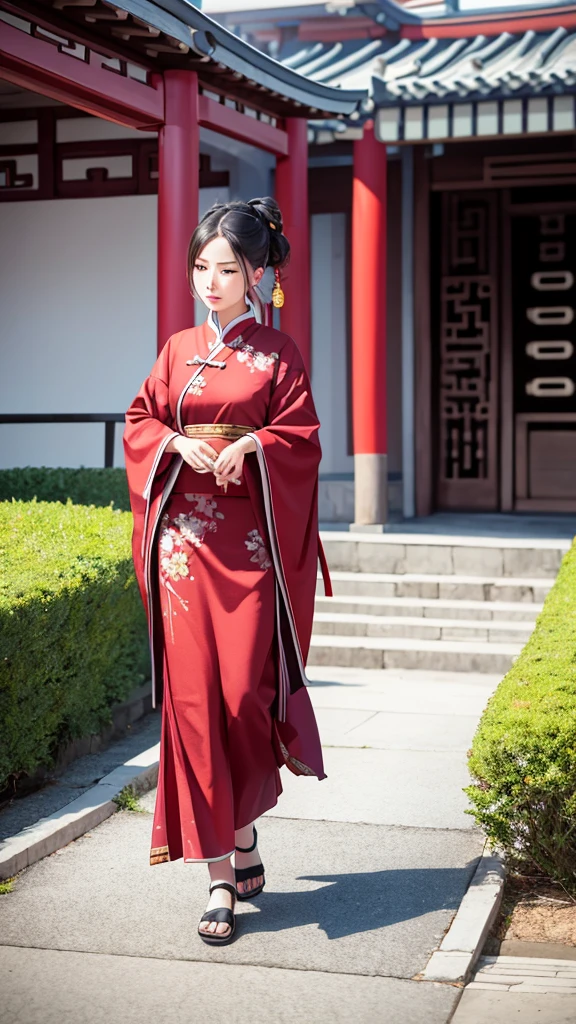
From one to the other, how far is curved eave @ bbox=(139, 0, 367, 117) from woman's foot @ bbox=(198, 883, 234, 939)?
14.4 feet

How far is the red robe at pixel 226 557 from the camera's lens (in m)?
3.63

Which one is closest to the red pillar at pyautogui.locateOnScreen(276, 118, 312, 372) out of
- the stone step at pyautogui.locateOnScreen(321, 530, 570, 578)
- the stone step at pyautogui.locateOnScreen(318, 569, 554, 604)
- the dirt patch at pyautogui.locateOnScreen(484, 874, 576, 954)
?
the stone step at pyautogui.locateOnScreen(321, 530, 570, 578)

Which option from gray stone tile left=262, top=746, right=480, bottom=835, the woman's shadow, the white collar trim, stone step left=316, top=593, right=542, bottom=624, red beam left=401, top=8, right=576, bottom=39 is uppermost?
red beam left=401, top=8, right=576, bottom=39

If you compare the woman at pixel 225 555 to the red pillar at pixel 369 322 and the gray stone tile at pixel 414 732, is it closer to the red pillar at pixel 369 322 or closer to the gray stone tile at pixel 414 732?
the gray stone tile at pixel 414 732

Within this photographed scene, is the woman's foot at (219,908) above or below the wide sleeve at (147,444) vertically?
below

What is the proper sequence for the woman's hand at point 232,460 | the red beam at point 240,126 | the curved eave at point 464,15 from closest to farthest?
the woman's hand at point 232,460, the red beam at point 240,126, the curved eave at point 464,15

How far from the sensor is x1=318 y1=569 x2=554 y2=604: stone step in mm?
7906

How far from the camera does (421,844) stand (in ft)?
14.4

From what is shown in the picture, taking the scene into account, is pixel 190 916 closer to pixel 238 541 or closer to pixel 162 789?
pixel 162 789

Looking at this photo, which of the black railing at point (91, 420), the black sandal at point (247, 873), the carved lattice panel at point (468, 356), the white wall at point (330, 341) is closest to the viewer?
the black sandal at point (247, 873)

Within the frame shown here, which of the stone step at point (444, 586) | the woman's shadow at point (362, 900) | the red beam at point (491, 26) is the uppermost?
the red beam at point (491, 26)

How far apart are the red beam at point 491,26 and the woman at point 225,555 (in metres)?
7.34

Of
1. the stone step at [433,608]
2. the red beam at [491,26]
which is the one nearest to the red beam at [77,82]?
the stone step at [433,608]

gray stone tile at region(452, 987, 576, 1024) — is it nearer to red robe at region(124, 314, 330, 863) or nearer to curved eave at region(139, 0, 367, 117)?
red robe at region(124, 314, 330, 863)
